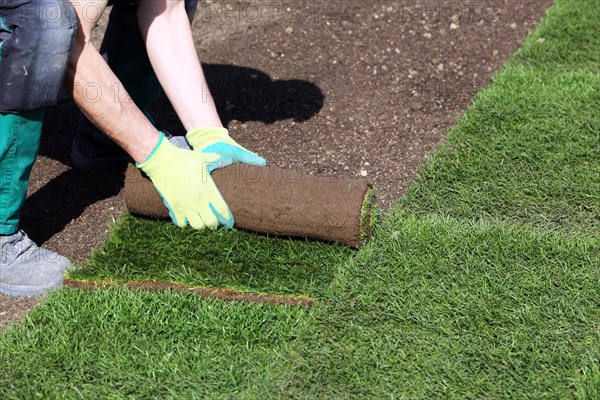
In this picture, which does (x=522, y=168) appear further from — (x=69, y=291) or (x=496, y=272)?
(x=69, y=291)

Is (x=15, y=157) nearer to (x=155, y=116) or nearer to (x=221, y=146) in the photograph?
(x=221, y=146)

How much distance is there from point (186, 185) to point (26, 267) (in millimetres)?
728

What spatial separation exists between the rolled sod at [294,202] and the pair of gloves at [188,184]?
39 millimetres

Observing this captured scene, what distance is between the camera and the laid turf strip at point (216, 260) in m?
3.34

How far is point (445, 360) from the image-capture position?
287 cm

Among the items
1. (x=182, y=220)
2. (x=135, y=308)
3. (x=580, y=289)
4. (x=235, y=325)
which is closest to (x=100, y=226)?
(x=182, y=220)

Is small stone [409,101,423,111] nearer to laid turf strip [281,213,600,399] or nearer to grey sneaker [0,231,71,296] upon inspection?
laid turf strip [281,213,600,399]

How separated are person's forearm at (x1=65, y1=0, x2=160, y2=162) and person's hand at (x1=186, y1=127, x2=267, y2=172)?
29cm

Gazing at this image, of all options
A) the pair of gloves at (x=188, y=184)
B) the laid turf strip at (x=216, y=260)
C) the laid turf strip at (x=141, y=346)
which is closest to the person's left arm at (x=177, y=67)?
the pair of gloves at (x=188, y=184)

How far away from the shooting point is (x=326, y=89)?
4.85 m

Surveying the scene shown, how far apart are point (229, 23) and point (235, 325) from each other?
3.09 m

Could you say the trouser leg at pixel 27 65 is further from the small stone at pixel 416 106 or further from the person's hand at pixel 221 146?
the small stone at pixel 416 106

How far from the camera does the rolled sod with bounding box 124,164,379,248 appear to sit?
11.2 ft

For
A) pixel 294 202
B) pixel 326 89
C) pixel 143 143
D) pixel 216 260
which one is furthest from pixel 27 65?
pixel 326 89
